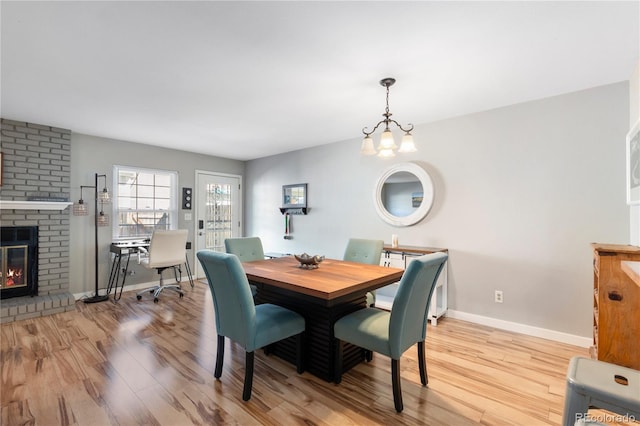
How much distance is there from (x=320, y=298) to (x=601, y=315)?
1.96 m

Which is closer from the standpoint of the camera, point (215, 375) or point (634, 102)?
point (215, 375)

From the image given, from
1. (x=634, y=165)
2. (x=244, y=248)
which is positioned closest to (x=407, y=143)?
(x=634, y=165)

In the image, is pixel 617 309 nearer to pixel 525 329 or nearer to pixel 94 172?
pixel 525 329

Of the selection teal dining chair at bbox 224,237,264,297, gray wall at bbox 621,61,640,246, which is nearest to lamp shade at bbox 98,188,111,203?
teal dining chair at bbox 224,237,264,297

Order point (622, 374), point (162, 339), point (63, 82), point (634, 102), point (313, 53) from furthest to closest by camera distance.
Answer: point (162, 339), point (63, 82), point (634, 102), point (313, 53), point (622, 374)

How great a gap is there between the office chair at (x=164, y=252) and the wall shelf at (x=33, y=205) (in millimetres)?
1093

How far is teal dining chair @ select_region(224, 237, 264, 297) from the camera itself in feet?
10.5

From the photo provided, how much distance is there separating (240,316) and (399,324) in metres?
0.99

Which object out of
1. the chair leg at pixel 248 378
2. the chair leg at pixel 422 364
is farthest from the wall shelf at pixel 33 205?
the chair leg at pixel 422 364

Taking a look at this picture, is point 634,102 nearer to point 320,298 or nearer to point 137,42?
point 320,298

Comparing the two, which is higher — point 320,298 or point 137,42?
point 137,42

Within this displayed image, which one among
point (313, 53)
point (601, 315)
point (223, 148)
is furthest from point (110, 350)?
point (601, 315)

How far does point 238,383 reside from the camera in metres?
Answer: 2.08

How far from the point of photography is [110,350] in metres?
2.56
